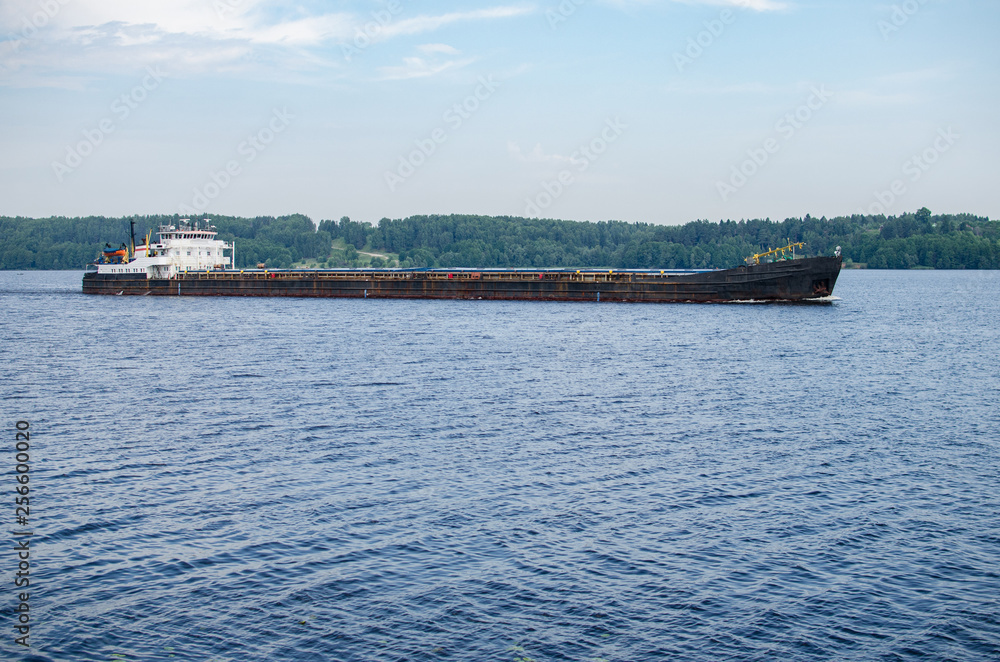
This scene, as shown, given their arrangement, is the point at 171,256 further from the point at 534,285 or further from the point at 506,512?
the point at 506,512

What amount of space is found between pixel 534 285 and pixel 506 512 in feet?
291

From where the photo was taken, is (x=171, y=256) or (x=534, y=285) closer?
(x=534, y=285)

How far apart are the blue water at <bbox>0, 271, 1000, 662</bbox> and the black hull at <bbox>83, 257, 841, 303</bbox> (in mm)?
43714

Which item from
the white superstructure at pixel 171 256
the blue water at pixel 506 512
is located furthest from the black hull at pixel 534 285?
the blue water at pixel 506 512

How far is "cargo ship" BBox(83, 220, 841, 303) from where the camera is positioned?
9600cm

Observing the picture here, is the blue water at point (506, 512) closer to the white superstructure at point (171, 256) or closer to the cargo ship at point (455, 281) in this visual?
the cargo ship at point (455, 281)

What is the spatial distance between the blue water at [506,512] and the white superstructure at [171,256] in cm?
7654

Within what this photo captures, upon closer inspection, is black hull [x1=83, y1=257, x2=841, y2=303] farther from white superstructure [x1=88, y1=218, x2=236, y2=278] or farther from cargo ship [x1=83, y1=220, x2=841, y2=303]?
white superstructure [x1=88, y1=218, x2=236, y2=278]

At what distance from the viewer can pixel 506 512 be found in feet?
77.4

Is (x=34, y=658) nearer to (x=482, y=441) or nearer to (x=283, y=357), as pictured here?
(x=482, y=441)

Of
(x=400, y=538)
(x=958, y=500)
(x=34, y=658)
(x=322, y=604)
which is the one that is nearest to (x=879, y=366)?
(x=958, y=500)

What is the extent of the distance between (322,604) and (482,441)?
1475cm

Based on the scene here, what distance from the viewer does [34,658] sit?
50.3 ft

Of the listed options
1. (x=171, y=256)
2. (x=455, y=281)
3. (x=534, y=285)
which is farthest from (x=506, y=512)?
(x=171, y=256)
